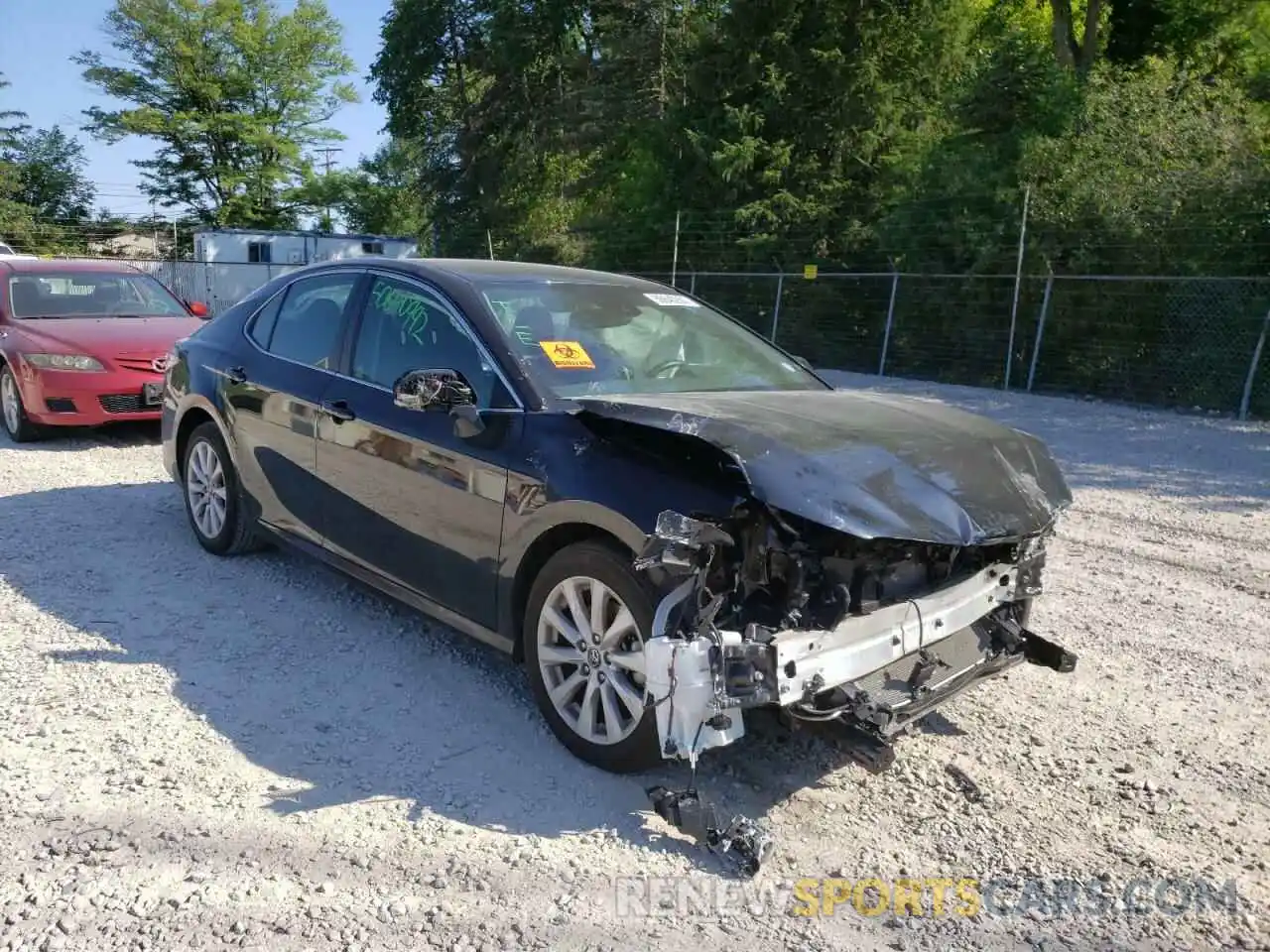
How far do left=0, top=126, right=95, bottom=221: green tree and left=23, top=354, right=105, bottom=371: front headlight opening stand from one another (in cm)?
4762

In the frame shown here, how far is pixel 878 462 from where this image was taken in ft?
10.7

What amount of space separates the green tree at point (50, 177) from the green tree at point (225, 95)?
4.64 metres

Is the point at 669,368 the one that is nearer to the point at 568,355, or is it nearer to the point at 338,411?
the point at 568,355

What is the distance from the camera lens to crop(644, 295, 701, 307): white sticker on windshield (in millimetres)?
4930

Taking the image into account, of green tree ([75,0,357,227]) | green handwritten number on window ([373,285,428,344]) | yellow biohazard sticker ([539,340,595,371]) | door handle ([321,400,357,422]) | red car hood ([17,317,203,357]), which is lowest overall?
red car hood ([17,317,203,357])

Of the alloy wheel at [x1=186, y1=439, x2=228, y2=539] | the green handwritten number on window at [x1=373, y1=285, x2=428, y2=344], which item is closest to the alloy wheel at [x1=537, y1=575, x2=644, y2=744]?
the green handwritten number on window at [x1=373, y1=285, x2=428, y2=344]

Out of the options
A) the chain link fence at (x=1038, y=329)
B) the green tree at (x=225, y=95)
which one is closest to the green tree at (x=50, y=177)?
the green tree at (x=225, y=95)

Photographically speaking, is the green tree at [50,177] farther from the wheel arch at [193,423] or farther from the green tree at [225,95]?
the wheel arch at [193,423]

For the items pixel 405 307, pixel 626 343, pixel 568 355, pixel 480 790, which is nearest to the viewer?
pixel 480 790

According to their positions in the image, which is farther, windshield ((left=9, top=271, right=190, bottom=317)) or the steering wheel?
windshield ((left=9, top=271, right=190, bottom=317))

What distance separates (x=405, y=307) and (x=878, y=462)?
2318mm

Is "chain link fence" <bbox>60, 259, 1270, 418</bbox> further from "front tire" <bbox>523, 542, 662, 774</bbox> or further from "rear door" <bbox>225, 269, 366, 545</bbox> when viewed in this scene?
"front tire" <bbox>523, 542, 662, 774</bbox>

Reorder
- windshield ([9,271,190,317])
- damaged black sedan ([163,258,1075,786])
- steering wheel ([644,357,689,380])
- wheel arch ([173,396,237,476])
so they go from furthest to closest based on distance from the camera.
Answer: windshield ([9,271,190,317]) < wheel arch ([173,396,237,476]) < steering wheel ([644,357,689,380]) < damaged black sedan ([163,258,1075,786])

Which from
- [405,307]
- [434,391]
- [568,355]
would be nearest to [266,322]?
[405,307]
